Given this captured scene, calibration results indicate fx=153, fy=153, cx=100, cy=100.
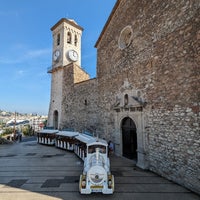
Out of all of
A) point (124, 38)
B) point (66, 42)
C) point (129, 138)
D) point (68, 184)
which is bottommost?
point (68, 184)

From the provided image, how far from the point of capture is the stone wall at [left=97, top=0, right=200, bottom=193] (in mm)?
5309

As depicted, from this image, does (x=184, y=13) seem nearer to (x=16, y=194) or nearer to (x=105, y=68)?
(x=105, y=68)

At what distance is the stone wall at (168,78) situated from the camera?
5.31 metres

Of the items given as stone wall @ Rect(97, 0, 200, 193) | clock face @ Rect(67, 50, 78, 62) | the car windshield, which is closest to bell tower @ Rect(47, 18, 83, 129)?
clock face @ Rect(67, 50, 78, 62)

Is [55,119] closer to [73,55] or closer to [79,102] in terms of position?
[79,102]

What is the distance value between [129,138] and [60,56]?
13842 millimetres

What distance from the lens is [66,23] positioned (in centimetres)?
1880

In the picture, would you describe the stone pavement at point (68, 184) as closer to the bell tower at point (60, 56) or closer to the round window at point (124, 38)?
the round window at point (124, 38)

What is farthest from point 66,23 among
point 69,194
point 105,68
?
point 69,194

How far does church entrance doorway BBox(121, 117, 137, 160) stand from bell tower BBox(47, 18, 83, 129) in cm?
989

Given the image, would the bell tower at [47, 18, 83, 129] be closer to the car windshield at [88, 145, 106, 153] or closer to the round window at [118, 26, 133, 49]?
the round window at [118, 26, 133, 49]

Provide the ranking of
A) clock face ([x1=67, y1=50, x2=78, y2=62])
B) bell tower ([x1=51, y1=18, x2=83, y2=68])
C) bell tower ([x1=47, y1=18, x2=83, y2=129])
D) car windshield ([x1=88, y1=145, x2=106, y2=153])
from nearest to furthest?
car windshield ([x1=88, y1=145, x2=106, y2=153]) < bell tower ([x1=47, y1=18, x2=83, y2=129]) < bell tower ([x1=51, y1=18, x2=83, y2=68]) < clock face ([x1=67, y1=50, x2=78, y2=62])

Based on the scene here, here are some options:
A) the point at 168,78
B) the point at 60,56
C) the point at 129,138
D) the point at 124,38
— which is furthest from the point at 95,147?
the point at 60,56

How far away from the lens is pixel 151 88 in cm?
726
